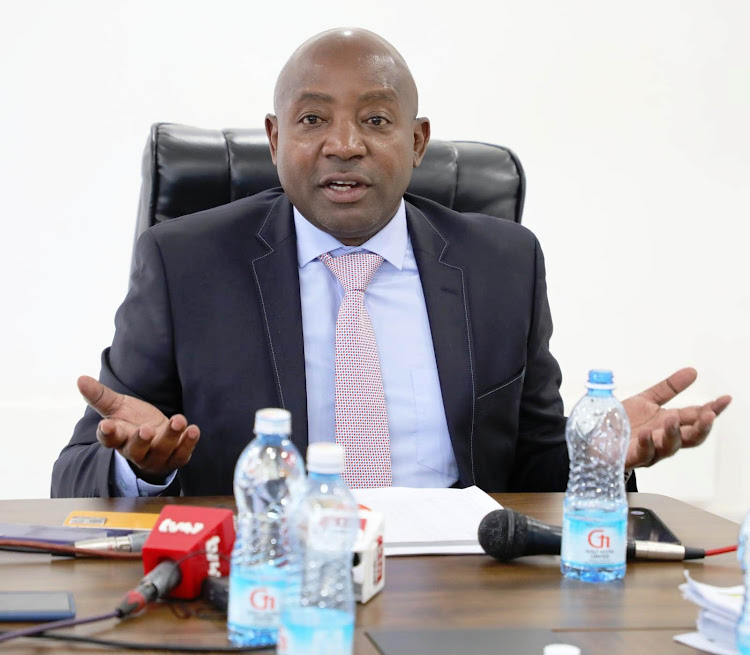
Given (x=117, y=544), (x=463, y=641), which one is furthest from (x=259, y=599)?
(x=117, y=544)

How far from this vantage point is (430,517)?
4.78ft

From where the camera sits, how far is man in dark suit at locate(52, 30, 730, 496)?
194cm

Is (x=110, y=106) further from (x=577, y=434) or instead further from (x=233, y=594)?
(x=233, y=594)

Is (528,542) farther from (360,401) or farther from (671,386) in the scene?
(360,401)

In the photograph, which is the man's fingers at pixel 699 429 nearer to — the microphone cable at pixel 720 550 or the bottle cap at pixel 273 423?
the microphone cable at pixel 720 550

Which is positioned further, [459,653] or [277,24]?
[277,24]

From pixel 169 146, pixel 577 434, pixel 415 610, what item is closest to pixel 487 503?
pixel 577 434

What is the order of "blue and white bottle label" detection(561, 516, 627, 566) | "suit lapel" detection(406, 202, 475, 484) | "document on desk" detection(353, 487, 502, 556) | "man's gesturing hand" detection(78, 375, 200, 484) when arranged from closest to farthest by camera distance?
"blue and white bottle label" detection(561, 516, 627, 566) < "document on desk" detection(353, 487, 502, 556) < "man's gesturing hand" detection(78, 375, 200, 484) < "suit lapel" detection(406, 202, 475, 484)

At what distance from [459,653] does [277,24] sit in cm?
259

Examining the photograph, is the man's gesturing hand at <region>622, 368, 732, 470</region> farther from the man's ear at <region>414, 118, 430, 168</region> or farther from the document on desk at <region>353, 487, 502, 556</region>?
the man's ear at <region>414, 118, 430, 168</region>

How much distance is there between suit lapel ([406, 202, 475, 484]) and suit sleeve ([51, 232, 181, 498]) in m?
0.52

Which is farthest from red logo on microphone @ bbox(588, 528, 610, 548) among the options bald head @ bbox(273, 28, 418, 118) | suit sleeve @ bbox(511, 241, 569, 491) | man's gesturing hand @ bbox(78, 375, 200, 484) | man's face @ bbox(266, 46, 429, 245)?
bald head @ bbox(273, 28, 418, 118)

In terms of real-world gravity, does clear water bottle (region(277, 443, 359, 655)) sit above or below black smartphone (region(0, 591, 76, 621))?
above

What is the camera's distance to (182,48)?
124 inches
